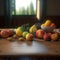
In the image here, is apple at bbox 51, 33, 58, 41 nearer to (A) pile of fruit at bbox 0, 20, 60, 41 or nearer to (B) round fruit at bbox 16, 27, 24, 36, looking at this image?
(A) pile of fruit at bbox 0, 20, 60, 41

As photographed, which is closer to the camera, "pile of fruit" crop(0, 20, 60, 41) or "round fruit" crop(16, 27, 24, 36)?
"pile of fruit" crop(0, 20, 60, 41)

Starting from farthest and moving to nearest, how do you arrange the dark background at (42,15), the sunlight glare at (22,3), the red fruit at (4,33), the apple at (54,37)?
the sunlight glare at (22,3) → the dark background at (42,15) → the red fruit at (4,33) → the apple at (54,37)

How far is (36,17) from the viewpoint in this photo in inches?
218

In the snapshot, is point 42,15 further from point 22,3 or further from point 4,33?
point 4,33

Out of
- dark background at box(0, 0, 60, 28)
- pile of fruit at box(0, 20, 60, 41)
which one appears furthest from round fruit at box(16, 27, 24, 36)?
dark background at box(0, 0, 60, 28)

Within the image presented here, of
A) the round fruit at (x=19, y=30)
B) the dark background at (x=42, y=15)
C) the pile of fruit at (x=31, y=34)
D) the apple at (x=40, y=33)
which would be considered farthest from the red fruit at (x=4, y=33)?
the dark background at (x=42, y=15)

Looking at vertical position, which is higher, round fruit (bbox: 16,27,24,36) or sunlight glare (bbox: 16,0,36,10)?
sunlight glare (bbox: 16,0,36,10)

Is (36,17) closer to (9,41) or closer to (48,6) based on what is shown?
(48,6)

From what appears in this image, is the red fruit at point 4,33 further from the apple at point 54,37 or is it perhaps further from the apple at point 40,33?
the apple at point 54,37

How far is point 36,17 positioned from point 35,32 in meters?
3.75

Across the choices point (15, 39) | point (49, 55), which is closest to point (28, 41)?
point (15, 39)

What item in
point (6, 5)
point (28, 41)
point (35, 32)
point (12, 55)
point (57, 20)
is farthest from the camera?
point (57, 20)

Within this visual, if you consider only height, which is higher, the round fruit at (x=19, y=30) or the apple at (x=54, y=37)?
the round fruit at (x=19, y=30)

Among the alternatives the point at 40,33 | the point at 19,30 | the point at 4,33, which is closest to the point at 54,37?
the point at 40,33
